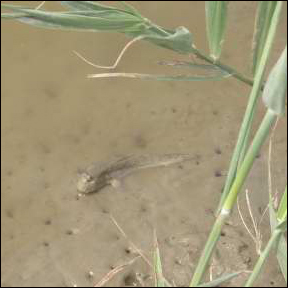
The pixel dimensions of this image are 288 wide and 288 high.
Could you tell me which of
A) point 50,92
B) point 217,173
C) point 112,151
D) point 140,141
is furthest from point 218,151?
point 50,92

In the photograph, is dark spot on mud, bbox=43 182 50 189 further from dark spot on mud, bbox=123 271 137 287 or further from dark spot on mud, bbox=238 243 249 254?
dark spot on mud, bbox=238 243 249 254

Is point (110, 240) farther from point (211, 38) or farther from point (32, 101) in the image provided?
point (211, 38)

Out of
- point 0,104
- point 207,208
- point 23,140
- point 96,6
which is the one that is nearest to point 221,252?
point 207,208

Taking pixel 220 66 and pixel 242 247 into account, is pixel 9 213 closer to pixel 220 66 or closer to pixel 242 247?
pixel 242 247

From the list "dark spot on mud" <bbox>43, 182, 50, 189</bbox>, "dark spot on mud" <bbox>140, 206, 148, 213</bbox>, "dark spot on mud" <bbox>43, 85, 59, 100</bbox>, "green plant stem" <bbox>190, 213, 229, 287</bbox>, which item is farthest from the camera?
"dark spot on mud" <bbox>43, 85, 59, 100</bbox>


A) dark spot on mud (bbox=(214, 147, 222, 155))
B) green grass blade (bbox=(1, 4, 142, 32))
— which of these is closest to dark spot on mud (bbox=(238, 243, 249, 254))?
dark spot on mud (bbox=(214, 147, 222, 155))

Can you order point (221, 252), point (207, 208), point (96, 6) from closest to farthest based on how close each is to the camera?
point (96, 6) → point (221, 252) → point (207, 208)

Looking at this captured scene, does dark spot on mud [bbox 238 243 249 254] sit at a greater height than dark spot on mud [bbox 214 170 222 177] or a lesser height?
lesser
